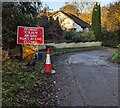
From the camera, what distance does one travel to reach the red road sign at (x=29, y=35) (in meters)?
11.0

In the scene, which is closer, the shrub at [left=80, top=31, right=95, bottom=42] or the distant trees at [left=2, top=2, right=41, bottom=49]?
the distant trees at [left=2, top=2, right=41, bottom=49]

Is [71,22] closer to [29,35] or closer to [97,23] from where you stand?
[97,23]

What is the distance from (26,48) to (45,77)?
11.0ft

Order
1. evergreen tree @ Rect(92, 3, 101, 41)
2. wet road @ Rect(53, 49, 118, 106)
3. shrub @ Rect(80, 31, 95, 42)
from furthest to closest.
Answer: evergreen tree @ Rect(92, 3, 101, 41)
shrub @ Rect(80, 31, 95, 42)
wet road @ Rect(53, 49, 118, 106)

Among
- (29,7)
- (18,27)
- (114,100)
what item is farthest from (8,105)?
(29,7)

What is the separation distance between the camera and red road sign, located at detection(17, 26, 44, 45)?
1102cm

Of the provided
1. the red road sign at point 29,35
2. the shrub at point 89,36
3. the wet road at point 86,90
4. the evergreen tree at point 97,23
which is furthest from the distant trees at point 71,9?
the wet road at point 86,90

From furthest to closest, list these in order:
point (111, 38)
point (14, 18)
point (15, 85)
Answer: point (111, 38)
point (14, 18)
point (15, 85)

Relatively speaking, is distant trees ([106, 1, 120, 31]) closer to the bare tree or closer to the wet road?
the bare tree

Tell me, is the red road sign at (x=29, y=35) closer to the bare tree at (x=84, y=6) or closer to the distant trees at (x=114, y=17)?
the distant trees at (x=114, y=17)

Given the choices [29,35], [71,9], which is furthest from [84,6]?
[29,35]

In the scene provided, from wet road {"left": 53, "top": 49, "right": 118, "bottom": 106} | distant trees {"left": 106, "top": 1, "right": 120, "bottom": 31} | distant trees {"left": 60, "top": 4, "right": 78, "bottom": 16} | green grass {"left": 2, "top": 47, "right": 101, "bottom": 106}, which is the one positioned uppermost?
distant trees {"left": 60, "top": 4, "right": 78, "bottom": 16}

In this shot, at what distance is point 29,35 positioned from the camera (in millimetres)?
11375

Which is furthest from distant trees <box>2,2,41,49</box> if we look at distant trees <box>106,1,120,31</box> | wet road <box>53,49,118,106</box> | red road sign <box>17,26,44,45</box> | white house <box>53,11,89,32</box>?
white house <box>53,11,89,32</box>
